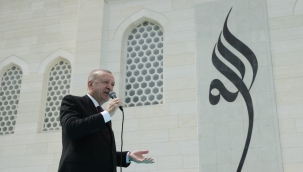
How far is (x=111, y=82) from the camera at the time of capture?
12.7 ft

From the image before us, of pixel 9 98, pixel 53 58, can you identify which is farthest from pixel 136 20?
pixel 9 98

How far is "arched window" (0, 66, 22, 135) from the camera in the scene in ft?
33.9

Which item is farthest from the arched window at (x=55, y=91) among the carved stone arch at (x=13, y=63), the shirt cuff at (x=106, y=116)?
the shirt cuff at (x=106, y=116)

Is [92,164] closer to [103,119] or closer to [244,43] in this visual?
[103,119]

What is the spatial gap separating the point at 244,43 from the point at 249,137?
1862 mm

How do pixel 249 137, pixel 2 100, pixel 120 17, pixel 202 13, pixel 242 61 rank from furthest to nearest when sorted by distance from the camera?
pixel 2 100 < pixel 120 17 < pixel 202 13 < pixel 242 61 < pixel 249 137

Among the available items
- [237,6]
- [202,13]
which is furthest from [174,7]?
[237,6]

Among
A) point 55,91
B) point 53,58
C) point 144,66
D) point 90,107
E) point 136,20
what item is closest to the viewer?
point 90,107

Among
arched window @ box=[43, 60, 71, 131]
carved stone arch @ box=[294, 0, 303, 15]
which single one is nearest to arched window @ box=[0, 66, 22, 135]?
arched window @ box=[43, 60, 71, 131]

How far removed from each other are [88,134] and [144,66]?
6044 millimetres

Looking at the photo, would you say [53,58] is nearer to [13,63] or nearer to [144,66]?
[13,63]

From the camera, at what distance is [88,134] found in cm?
353

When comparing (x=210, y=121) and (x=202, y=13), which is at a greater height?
(x=202, y=13)

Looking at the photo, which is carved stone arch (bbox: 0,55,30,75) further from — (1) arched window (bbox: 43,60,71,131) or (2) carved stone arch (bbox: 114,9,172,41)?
(2) carved stone arch (bbox: 114,9,172,41)
